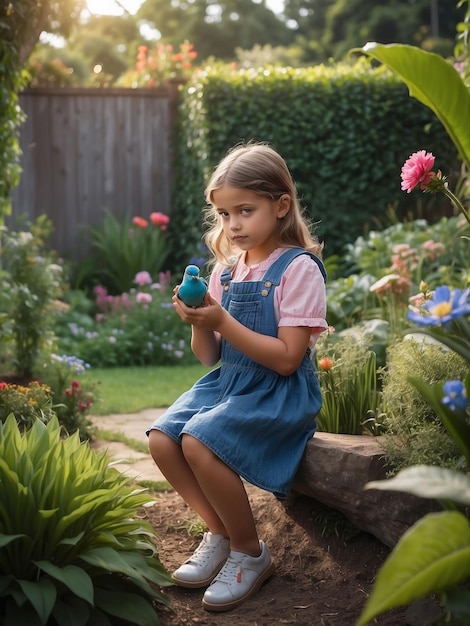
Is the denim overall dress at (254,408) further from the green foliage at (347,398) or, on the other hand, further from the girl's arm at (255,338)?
the green foliage at (347,398)

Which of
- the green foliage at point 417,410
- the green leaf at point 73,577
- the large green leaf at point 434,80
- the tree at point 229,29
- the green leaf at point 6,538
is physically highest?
the tree at point 229,29

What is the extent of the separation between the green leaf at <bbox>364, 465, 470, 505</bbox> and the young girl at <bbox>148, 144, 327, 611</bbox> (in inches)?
39.4

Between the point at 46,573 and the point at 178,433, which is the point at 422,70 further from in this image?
the point at 46,573

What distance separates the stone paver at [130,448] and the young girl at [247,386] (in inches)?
27.1

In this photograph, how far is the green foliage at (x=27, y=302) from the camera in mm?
4984

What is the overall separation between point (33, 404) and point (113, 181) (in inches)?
246

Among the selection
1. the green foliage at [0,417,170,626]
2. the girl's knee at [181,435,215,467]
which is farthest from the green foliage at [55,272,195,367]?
the green foliage at [0,417,170,626]

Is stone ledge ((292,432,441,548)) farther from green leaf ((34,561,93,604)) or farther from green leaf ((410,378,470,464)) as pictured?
green leaf ((34,561,93,604))

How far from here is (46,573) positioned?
7.30 feet

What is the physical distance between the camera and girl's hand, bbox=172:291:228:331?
8.59ft

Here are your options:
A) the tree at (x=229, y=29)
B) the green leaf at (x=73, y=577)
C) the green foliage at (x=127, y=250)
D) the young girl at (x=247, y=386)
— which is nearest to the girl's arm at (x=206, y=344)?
the young girl at (x=247, y=386)

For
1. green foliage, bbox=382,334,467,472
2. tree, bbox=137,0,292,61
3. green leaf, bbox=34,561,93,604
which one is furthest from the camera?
tree, bbox=137,0,292,61

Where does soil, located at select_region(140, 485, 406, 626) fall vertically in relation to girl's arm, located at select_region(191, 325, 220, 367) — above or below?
below

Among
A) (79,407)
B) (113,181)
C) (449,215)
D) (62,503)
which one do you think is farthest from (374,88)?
(62,503)
